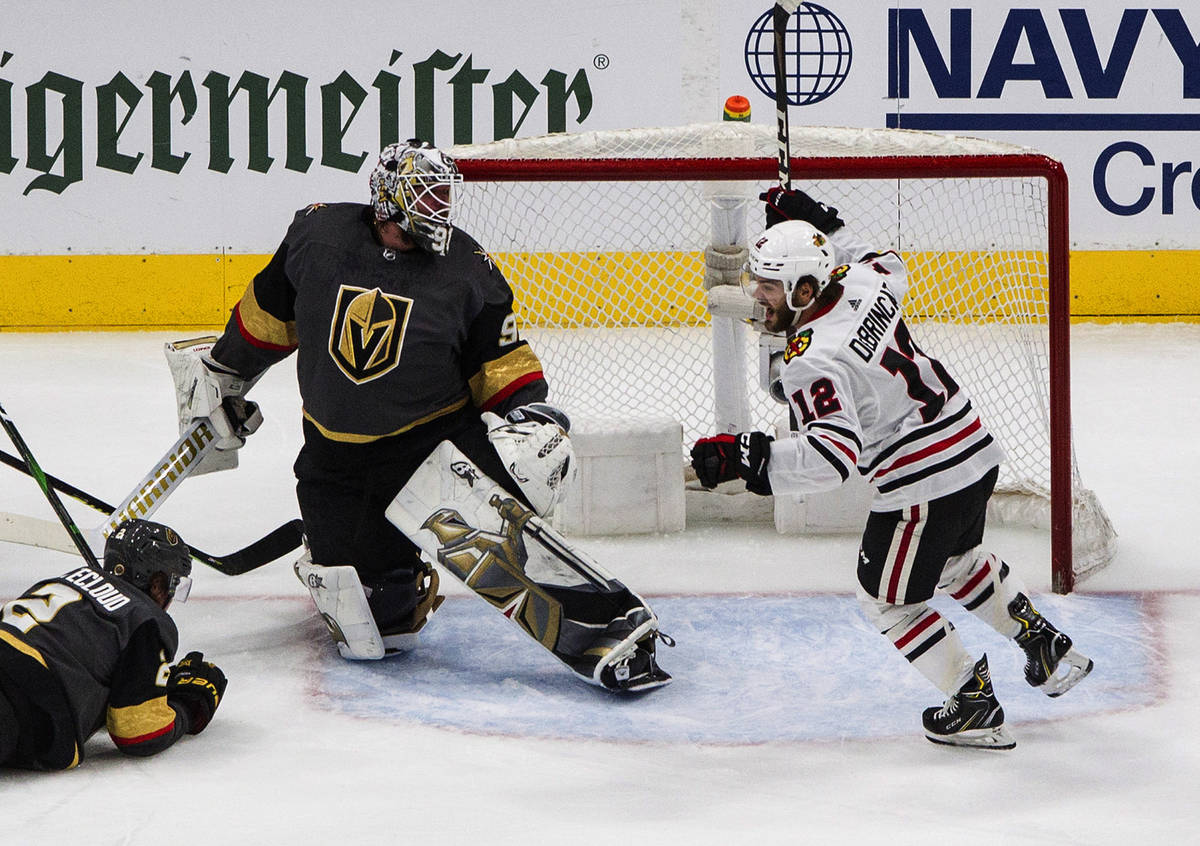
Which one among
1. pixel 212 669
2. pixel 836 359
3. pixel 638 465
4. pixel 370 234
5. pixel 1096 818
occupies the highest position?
pixel 370 234

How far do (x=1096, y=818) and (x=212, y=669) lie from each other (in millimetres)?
1616

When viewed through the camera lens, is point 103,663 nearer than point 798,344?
Yes

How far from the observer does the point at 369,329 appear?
3242 millimetres

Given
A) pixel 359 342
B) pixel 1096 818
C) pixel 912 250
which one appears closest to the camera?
pixel 1096 818

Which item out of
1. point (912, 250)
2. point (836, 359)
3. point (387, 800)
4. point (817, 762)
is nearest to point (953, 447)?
point (836, 359)

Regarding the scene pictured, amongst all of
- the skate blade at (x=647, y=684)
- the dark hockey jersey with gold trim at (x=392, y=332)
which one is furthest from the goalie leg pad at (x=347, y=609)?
the skate blade at (x=647, y=684)

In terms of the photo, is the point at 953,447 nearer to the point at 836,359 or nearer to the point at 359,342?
the point at 836,359

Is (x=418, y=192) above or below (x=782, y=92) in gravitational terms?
below

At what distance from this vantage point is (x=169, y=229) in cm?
766

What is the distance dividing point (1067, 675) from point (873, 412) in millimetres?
691

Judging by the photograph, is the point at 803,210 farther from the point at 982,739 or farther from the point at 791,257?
the point at 982,739

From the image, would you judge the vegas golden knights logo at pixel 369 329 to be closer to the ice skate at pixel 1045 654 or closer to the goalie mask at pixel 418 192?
the goalie mask at pixel 418 192

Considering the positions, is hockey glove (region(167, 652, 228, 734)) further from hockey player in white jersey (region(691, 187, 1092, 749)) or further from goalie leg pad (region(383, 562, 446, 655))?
hockey player in white jersey (region(691, 187, 1092, 749))

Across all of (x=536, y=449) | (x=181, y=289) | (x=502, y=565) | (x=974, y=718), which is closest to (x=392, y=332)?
(x=536, y=449)
